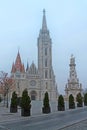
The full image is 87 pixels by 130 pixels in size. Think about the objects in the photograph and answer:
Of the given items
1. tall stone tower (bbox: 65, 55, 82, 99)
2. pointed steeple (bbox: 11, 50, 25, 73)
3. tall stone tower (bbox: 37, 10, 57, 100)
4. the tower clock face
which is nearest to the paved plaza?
tall stone tower (bbox: 65, 55, 82, 99)

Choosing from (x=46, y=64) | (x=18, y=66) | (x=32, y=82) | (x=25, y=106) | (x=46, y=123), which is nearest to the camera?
(x=46, y=123)

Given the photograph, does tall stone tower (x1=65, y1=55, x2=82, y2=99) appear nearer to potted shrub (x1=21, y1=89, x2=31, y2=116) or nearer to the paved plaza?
potted shrub (x1=21, y1=89, x2=31, y2=116)

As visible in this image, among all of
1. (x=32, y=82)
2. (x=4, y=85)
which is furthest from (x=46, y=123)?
(x=32, y=82)

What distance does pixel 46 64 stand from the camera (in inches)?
5773

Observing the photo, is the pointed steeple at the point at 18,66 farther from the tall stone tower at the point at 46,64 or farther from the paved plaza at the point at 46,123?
the paved plaza at the point at 46,123

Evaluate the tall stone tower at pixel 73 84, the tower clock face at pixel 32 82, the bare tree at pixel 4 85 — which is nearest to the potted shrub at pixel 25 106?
the bare tree at pixel 4 85

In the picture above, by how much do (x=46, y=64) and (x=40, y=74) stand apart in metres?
5.04

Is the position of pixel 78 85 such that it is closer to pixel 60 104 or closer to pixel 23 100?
pixel 60 104

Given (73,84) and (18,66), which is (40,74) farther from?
(73,84)

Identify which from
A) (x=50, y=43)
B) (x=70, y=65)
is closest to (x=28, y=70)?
(x=50, y=43)

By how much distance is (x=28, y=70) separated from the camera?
144875mm

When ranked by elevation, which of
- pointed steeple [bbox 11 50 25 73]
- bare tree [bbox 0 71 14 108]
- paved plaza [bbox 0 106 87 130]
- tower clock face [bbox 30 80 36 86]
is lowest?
paved plaza [bbox 0 106 87 130]

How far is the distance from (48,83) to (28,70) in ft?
32.5

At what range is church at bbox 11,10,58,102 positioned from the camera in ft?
461
